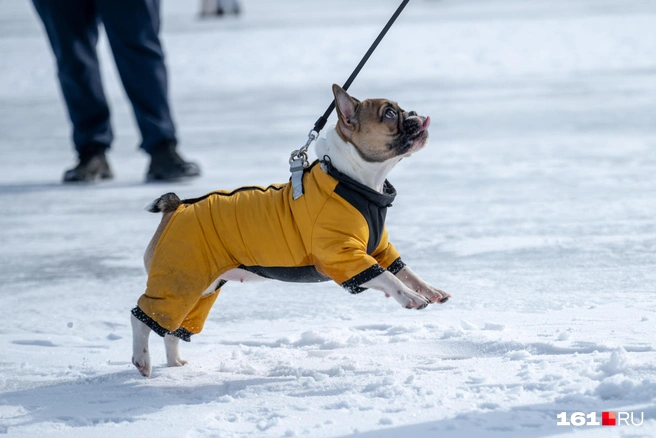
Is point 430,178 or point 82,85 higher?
point 82,85

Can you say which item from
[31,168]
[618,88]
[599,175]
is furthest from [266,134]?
[618,88]

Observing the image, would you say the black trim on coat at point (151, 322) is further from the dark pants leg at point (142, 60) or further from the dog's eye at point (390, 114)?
the dark pants leg at point (142, 60)

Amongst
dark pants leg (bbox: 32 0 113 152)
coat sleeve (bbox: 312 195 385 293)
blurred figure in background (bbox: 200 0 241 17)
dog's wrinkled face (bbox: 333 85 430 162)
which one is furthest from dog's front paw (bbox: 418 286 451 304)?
blurred figure in background (bbox: 200 0 241 17)

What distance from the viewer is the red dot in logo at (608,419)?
2205 millimetres

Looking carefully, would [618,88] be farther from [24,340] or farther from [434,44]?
[24,340]

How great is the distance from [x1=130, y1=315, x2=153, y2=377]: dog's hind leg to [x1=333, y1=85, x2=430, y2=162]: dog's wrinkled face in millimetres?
823

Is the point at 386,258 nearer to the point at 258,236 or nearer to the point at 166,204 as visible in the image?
the point at 258,236

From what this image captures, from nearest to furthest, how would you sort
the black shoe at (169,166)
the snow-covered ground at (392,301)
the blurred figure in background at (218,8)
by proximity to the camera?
the snow-covered ground at (392,301) → the black shoe at (169,166) → the blurred figure in background at (218,8)

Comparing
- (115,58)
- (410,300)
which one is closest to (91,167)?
(115,58)

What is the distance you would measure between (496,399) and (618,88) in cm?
794

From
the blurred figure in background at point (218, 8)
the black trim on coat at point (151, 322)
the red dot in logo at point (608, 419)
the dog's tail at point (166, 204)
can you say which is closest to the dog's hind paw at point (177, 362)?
the black trim on coat at point (151, 322)

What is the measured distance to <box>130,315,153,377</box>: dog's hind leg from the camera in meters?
2.87

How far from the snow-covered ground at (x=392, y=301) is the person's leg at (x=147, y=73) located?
0.21 metres

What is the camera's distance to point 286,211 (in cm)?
278
